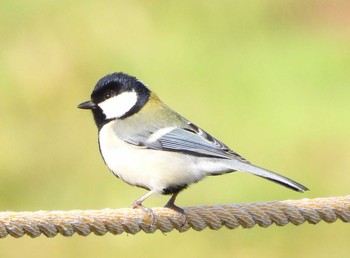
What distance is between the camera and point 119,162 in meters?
4.49

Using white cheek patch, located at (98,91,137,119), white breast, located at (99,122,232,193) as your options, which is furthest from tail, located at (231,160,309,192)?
white cheek patch, located at (98,91,137,119)

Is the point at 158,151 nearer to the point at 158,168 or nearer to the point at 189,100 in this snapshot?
the point at 158,168

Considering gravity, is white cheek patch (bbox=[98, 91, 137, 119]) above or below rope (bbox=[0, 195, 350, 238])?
above

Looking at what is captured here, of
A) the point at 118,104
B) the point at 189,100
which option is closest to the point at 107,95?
the point at 118,104

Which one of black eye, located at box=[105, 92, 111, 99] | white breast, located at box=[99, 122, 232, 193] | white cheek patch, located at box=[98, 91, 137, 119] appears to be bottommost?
white breast, located at box=[99, 122, 232, 193]

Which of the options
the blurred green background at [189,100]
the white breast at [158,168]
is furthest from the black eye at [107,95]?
the blurred green background at [189,100]

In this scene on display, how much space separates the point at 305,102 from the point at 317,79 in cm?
43

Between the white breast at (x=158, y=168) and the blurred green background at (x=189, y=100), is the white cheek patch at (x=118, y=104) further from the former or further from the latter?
the blurred green background at (x=189, y=100)

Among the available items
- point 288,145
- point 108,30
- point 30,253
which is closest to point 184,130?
point 30,253

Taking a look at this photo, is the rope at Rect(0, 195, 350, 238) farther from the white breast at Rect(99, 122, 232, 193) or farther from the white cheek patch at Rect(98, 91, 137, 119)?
the white cheek patch at Rect(98, 91, 137, 119)

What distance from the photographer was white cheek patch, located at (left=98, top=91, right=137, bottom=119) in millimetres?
4785

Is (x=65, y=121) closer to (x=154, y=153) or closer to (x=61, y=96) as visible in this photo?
(x=61, y=96)

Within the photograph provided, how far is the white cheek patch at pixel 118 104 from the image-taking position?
15.7 ft

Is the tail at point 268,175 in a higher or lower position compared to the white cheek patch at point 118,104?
lower
